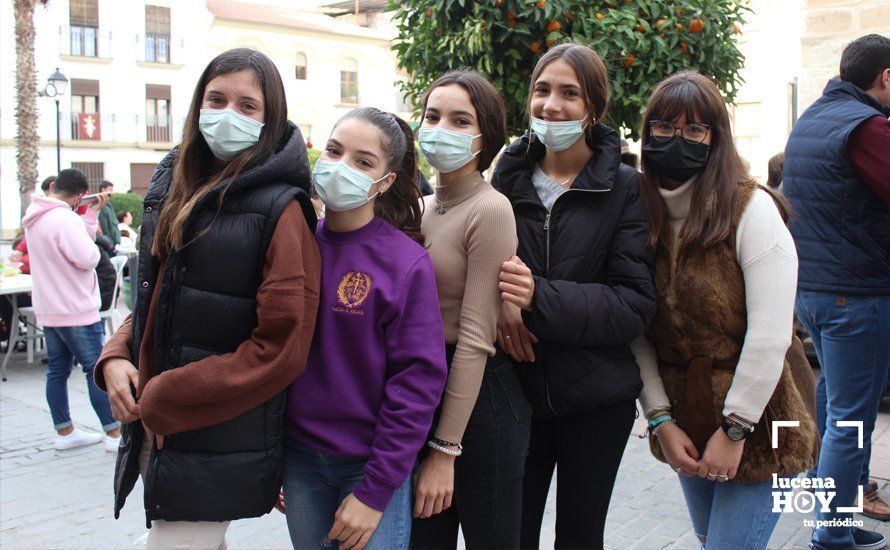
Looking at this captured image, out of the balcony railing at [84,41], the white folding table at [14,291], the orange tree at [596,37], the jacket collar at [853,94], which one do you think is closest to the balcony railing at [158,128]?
the balcony railing at [84,41]

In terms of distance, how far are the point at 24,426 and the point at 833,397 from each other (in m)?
6.04

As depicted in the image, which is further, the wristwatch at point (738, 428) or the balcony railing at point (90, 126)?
the balcony railing at point (90, 126)

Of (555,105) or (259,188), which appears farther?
(555,105)

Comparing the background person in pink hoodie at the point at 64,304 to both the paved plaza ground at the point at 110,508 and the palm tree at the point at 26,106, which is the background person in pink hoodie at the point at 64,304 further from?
the palm tree at the point at 26,106

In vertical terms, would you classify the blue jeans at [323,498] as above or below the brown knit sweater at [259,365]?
below

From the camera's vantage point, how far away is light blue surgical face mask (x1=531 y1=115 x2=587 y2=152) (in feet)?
8.05

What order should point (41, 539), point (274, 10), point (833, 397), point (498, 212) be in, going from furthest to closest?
point (274, 10) < point (41, 539) < point (833, 397) < point (498, 212)

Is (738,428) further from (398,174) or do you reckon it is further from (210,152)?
(210,152)

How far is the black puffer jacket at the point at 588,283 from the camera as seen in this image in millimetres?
2262

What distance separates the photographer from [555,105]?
2.46 m

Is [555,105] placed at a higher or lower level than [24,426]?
higher

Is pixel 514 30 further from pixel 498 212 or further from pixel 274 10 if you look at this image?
pixel 274 10

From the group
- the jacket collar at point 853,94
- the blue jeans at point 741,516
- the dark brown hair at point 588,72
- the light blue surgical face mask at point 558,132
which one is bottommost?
the blue jeans at point 741,516

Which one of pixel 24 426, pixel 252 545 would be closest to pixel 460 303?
pixel 252 545
